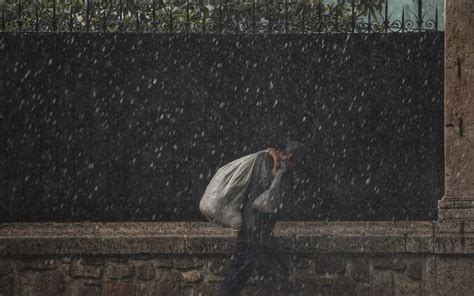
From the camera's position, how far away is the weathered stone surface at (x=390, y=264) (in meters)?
7.74

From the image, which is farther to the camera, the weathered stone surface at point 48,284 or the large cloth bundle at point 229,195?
the weathered stone surface at point 48,284

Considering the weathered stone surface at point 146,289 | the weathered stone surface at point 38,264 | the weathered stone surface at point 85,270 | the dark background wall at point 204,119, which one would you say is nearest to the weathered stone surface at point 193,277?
the weathered stone surface at point 146,289

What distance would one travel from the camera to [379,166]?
8664 millimetres

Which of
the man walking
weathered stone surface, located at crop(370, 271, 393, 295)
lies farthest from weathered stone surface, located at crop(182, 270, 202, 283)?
Result: weathered stone surface, located at crop(370, 271, 393, 295)

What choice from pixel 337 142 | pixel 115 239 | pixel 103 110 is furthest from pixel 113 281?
pixel 337 142

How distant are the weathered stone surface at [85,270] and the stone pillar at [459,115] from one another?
2912 millimetres

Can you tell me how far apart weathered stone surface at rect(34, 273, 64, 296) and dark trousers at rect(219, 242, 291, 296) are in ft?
4.90

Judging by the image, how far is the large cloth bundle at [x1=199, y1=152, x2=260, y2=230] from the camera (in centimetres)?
707

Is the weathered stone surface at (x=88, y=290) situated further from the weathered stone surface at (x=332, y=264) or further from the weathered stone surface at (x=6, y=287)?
the weathered stone surface at (x=332, y=264)

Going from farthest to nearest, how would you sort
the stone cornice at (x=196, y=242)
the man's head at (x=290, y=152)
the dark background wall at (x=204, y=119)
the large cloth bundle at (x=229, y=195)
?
1. the dark background wall at (x=204, y=119)
2. the stone cornice at (x=196, y=242)
3. the man's head at (x=290, y=152)
4. the large cloth bundle at (x=229, y=195)

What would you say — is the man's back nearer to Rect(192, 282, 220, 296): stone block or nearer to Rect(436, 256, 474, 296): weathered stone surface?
Rect(192, 282, 220, 296): stone block

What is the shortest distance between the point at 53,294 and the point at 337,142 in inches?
116

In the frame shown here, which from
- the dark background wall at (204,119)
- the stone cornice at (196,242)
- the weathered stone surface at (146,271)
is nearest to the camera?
the stone cornice at (196,242)

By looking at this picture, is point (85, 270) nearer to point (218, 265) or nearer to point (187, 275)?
point (187, 275)
